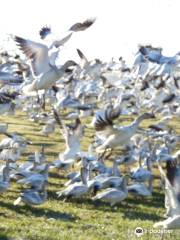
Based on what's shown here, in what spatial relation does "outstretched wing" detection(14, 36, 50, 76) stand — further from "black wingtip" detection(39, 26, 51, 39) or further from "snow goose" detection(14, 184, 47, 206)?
"black wingtip" detection(39, 26, 51, 39)

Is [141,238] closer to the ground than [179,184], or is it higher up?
closer to the ground

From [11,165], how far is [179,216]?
7.91 meters

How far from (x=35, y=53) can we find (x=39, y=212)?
337cm

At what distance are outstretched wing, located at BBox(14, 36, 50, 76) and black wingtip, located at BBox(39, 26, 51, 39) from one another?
3.08m

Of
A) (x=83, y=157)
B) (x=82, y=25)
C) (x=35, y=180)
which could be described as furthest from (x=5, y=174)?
(x=82, y=25)

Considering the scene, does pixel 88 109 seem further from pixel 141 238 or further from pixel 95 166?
pixel 141 238

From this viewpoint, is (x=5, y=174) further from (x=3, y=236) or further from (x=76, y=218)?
(x=3, y=236)

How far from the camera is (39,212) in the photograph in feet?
41.2

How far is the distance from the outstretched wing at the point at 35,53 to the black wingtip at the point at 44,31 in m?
3.08

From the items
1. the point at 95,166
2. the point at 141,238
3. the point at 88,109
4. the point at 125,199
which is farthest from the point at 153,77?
the point at 141,238

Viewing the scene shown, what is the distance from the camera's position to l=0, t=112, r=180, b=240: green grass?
10727 mm

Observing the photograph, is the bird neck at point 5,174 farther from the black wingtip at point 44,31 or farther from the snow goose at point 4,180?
the black wingtip at point 44,31

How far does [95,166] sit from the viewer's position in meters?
16.5

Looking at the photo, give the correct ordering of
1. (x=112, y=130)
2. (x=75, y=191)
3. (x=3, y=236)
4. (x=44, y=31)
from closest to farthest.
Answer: (x=3, y=236)
(x=112, y=130)
(x=75, y=191)
(x=44, y=31)
